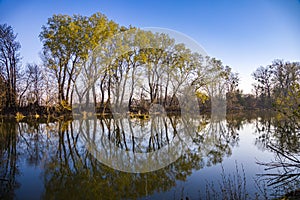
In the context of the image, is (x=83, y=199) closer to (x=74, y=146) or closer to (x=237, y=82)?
(x=74, y=146)

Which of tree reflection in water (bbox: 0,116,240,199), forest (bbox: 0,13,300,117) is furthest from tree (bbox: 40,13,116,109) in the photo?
tree reflection in water (bbox: 0,116,240,199)

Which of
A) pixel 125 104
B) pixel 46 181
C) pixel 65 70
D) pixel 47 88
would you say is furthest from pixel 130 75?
pixel 47 88

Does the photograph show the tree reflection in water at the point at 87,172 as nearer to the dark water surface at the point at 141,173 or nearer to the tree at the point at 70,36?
the dark water surface at the point at 141,173

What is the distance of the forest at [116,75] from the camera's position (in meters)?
4.50

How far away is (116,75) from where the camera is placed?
560cm

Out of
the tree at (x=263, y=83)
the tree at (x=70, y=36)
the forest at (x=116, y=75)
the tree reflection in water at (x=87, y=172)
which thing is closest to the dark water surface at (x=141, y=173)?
the tree reflection in water at (x=87, y=172)

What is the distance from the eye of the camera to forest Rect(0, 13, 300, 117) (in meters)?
4.50

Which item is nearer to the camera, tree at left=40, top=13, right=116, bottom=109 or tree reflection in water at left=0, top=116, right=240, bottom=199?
tree reflection in water at left=0, top=116, right=240, bottom=199

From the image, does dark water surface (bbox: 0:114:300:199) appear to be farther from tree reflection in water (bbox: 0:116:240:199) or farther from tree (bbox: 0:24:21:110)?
tree (bbox: 0:24:21:110)

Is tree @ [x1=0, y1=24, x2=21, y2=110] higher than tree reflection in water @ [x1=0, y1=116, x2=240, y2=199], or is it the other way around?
tree @ [x1=0, y1=24, x2=21, y2=110]

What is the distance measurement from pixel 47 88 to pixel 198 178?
65.2 feet

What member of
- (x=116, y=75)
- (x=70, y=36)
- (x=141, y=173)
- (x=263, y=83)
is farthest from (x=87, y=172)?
(x=263, y=83)

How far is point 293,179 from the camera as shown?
389cm

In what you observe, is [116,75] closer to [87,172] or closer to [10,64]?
[87,172]
